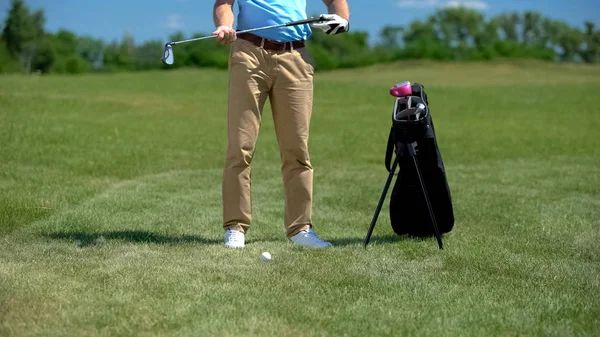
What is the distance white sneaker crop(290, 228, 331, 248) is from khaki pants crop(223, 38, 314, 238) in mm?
50

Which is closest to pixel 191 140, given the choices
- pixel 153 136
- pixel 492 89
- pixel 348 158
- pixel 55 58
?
pixel 153 136

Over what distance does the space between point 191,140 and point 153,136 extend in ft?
2.82

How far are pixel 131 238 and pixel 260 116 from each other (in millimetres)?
1347

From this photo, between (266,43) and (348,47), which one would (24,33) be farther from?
(266,43)

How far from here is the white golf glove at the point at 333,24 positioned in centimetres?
670

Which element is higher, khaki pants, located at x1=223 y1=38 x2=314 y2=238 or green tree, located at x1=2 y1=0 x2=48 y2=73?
khaki pants, located at x1=223 y1=38 x2=314 y2=238

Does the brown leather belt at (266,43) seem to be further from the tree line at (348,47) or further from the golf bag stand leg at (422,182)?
the tree line at (348,47)

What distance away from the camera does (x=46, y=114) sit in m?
19.6

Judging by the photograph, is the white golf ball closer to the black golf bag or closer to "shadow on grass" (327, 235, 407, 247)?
"shadow on grass" (327, 235, 407, 247)

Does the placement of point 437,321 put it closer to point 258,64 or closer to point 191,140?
point 258,64

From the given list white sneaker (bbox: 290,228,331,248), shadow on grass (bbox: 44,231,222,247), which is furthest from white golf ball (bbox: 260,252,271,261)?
shadow on grass (bbox: 44,231,222,247)

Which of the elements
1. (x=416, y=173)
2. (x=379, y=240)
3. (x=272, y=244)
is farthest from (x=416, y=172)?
(x=272, y=244)

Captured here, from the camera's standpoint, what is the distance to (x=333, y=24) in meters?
6.74

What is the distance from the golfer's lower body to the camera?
6.84m
